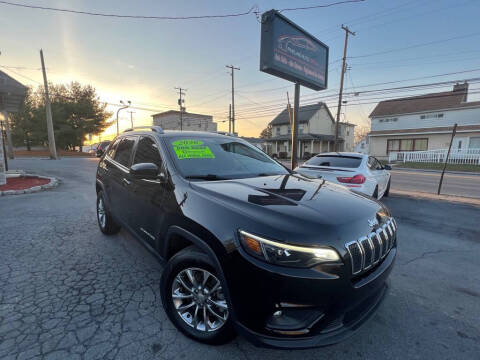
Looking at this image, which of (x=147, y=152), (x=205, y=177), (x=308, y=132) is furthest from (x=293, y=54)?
(x=308, y=132)

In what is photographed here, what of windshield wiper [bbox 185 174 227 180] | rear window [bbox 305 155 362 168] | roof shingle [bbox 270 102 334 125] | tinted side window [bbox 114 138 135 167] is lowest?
rear window [bbox 305 155 362 168]

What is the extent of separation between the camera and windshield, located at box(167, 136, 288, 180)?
8.21 feet

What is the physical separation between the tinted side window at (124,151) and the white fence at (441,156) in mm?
29620

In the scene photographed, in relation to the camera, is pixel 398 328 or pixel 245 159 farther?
pixel 245 159

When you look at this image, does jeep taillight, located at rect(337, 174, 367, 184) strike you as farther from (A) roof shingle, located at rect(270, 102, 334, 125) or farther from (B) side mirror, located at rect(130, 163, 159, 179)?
(A) roof shingle, located at rect(270, 102, 334, 125)

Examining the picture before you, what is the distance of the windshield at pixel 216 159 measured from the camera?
250cm

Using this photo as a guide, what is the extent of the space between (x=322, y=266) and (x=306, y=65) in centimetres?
963

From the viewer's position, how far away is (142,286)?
272 cm

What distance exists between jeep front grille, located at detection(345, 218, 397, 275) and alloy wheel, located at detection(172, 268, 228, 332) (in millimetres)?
971

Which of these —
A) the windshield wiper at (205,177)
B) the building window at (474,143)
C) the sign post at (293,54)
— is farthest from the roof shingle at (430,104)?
the windshield wiper at (205,177)

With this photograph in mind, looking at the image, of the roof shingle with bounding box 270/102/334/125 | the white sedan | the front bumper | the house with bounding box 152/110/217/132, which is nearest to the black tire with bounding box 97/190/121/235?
the front bumper

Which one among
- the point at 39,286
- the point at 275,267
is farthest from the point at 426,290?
the point at 39,286

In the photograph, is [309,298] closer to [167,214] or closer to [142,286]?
[167,214]

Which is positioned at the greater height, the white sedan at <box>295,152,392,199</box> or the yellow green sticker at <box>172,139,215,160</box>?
the yellow green sticker at <box>172,139,215,160</box>
